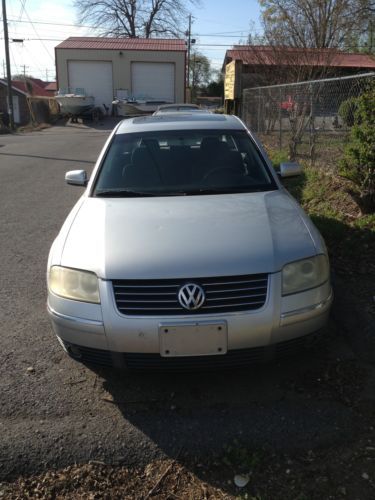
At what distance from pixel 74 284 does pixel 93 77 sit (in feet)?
134

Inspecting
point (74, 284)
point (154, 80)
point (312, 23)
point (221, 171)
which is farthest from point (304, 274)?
point (154, 80)

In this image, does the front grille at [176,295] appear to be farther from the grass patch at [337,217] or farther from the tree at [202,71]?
the tree at [202,71]

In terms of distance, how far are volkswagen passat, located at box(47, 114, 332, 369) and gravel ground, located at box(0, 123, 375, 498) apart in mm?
317

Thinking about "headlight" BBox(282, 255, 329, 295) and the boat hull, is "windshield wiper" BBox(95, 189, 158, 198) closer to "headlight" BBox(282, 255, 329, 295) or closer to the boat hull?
"headlight" BBox(282, 255, 329, 295)

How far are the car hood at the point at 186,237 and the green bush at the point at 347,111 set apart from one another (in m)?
3.76

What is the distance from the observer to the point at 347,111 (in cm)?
724

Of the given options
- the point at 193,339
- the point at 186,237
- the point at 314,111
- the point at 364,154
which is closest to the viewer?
the point at 193,339

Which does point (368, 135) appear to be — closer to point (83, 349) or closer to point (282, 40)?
point (83, 349)

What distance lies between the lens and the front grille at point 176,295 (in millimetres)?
2695

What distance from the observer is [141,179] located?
4070 millimetres

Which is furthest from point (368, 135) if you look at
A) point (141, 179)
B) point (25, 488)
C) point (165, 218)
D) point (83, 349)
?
point (25, 488)

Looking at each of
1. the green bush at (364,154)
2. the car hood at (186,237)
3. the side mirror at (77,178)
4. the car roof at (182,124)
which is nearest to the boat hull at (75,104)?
the green bush at (364,154)

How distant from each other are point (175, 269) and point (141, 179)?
1.54 metres

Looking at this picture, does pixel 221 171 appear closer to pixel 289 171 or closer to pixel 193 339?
pixel 289 171
